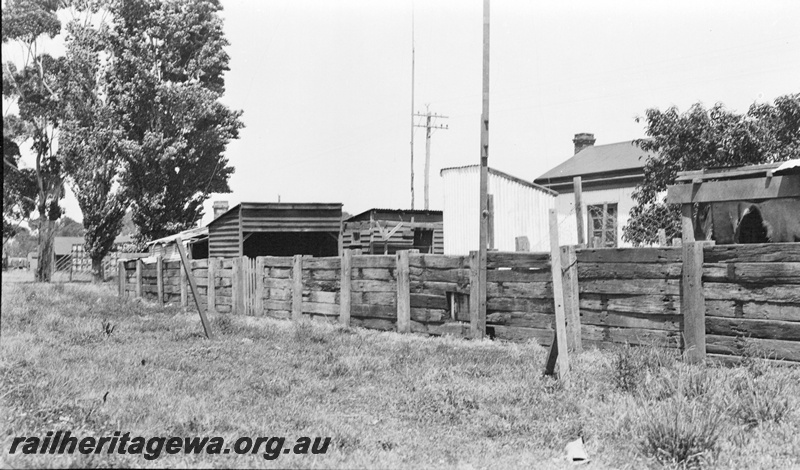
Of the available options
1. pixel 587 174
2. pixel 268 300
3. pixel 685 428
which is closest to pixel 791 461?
pixel 685 428

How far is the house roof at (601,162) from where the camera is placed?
28469 mm

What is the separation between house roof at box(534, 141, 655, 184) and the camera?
28469mm

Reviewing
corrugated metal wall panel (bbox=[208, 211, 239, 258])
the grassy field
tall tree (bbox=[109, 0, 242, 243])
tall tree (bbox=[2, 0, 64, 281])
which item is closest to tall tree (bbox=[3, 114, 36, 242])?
tall tree (bbox=[2, 0, 64, 281])

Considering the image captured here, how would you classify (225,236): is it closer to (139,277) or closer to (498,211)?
(139,277)

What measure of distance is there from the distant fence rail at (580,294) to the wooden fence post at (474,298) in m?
0.02

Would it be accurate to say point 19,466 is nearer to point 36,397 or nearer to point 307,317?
point 36,397

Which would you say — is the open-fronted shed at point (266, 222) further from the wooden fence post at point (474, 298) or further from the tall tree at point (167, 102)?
the wooden fence post at point (474, 298)

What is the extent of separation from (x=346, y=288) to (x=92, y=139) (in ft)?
84.5

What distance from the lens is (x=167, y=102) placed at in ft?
109

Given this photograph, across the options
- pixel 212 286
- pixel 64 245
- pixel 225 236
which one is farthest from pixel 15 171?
pixel 64 245

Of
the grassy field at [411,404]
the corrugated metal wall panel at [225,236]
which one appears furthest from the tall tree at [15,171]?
Answer: the grassy field at [411,404]

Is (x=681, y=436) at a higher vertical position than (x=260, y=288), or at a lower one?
lower

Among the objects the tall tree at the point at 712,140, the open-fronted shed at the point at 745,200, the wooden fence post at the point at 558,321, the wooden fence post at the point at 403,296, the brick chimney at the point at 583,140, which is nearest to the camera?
the wooden fence post at the point at 558,321

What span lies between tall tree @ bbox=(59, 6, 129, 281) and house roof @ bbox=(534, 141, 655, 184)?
68.3 feet
